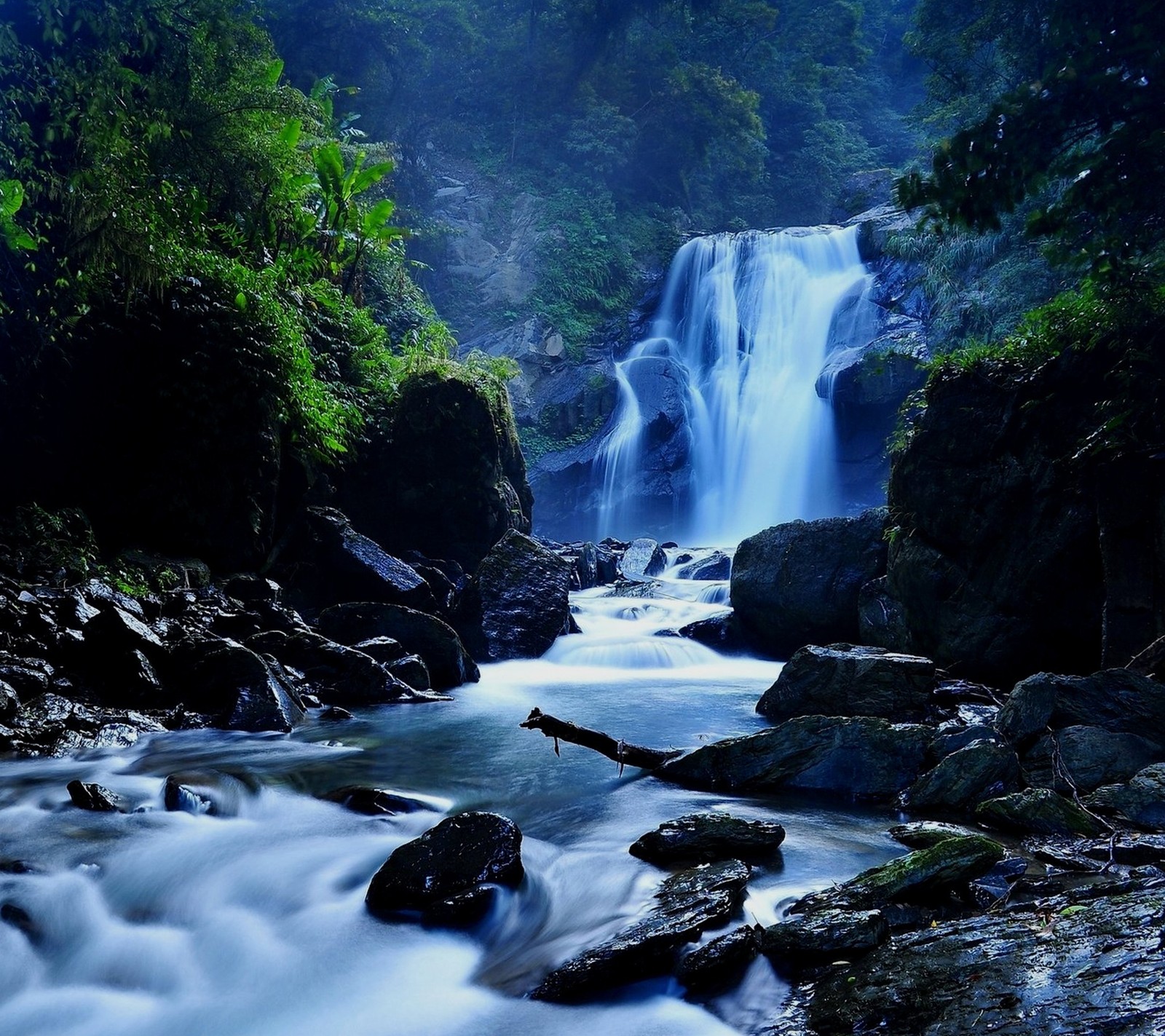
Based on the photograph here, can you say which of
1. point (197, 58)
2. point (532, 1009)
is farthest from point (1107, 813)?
point (197, 58)

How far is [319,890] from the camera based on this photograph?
4.48 m

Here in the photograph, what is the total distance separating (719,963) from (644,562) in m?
17.3

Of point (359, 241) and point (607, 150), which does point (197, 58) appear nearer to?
point (359, 241)

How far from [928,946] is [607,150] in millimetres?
36978

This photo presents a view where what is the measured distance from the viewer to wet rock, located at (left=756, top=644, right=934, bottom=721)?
737cm

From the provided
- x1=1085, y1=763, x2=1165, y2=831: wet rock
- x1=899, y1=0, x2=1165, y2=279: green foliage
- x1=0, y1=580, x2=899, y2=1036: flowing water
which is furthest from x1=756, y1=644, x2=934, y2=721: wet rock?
x1=899, y1=0, x2=1165, y2=279: green foliage

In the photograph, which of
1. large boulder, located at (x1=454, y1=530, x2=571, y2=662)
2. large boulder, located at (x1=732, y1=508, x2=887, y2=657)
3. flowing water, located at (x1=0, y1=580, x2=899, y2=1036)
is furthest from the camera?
large boulder, located at (x1=454, y1=530, x2=571, y2=662)

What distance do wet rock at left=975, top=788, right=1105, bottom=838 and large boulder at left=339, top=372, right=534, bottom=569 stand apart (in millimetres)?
10326

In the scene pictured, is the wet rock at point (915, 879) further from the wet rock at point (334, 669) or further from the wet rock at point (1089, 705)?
the wet rock at point (334, 669)

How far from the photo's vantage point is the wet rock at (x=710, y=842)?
4.45m

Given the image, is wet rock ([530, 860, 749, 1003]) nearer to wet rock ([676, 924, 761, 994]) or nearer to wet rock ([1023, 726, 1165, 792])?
wet rock ([676, 924, 761, 994])

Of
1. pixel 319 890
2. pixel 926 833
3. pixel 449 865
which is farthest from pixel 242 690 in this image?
pixel 926 833

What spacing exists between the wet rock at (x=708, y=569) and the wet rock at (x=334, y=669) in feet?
34.0

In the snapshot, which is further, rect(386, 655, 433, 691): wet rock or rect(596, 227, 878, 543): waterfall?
rect(596, 227, 878, 543): waterfall
